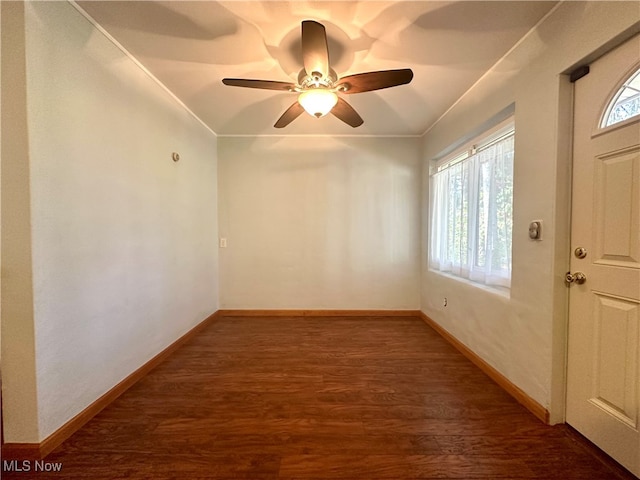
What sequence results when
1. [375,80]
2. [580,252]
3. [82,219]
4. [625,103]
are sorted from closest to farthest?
1. [625,103]
2. [580,252]
3. [82,219]
4. [375,80]

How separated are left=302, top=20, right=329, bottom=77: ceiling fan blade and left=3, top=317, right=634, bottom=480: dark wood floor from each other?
2.19m

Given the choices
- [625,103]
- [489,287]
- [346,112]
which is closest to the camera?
[625,103]

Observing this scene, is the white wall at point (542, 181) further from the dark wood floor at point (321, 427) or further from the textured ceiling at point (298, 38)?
the dark wood floor at point (321, 427)

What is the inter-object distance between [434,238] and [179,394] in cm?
304

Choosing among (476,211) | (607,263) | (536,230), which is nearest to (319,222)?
(476,211)

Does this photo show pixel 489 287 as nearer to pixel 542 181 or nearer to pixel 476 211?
pixel 476 211

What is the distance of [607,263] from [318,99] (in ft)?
6.12

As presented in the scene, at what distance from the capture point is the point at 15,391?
1.24 metres

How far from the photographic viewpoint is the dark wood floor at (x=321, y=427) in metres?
1.22

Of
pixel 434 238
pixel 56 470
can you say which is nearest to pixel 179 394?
pixel 56 470

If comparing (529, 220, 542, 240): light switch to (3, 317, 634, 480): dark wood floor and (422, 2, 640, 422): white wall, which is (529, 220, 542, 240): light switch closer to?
(422, 2, 640, 422): white wall

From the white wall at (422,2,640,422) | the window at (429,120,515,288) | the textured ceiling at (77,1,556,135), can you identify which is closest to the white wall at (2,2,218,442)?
the textured ceiling at (77,1,556,135)

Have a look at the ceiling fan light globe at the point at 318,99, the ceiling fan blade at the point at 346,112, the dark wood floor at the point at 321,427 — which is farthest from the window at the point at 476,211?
the ceiling fan light globe at the point at 318,99

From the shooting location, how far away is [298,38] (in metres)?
1.64
